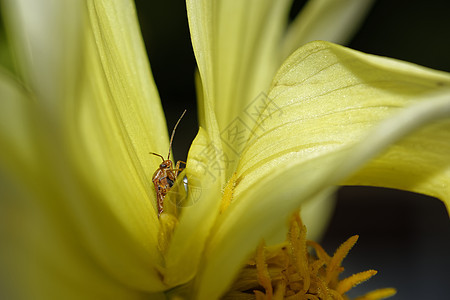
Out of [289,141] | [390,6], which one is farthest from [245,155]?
[390,6]

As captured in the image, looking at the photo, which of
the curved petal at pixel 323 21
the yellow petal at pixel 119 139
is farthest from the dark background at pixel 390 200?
the yellow petal at pixel 119 139

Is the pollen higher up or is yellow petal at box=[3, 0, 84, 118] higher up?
yellow petal at box=[3, 0, 84, 118]

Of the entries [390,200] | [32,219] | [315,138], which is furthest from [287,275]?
[390,200]

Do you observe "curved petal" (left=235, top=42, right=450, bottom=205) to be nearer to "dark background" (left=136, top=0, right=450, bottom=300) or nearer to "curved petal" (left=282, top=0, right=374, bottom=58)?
"curved petal" (left=282, top=0, right=374, bottom=58)

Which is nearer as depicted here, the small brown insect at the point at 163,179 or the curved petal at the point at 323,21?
the small brown insect at the point at 163,179

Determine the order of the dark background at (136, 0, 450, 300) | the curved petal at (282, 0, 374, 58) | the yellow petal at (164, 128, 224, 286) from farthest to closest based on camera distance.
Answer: the dark background at (136, 0, 450, 300)
the curved petal at (282, 0, 374, 58)
the yellow petal at (164, 128, 224, 286)

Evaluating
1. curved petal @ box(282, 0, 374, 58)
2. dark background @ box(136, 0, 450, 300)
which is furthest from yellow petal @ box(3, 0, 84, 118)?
dark background @ box(136, 0, 450, 300)

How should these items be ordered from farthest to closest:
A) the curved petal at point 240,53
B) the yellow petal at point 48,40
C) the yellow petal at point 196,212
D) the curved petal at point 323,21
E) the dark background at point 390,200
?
the dark background at point 390,200
the curved petal at point 323,21
the curved petal at point 240,53
the yellow petal at point 196,212
the yellow petal at point 48,40

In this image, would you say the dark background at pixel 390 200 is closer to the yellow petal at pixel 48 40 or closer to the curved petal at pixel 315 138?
the curved petal at pixel 315 138
